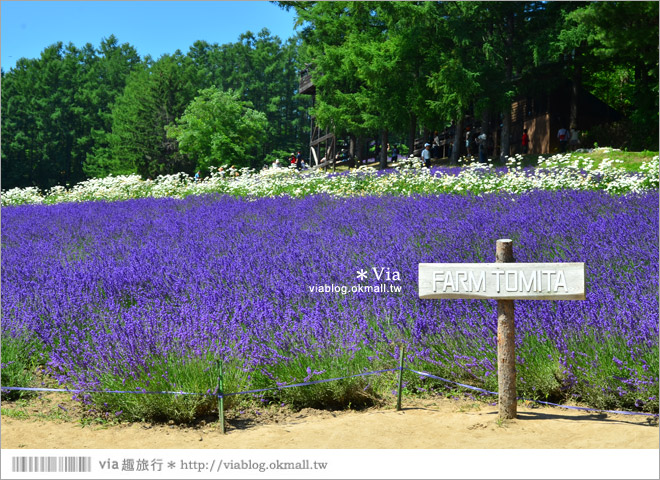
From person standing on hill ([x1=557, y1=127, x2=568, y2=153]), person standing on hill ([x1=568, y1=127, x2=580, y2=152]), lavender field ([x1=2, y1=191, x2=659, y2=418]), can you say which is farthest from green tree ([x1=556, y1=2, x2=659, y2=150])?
lavender field ([x1=2, y1=191, x2=659, y2=418])

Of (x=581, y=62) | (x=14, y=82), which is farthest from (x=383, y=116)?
(x=14, y=82)

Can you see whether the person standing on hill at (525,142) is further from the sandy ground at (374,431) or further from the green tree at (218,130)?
the sandy ground at (374,431)

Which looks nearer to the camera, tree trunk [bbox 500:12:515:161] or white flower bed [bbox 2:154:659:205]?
white flower bed [bbox 2:154:659:205]

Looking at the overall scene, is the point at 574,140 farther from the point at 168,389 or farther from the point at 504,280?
the point at 168,389

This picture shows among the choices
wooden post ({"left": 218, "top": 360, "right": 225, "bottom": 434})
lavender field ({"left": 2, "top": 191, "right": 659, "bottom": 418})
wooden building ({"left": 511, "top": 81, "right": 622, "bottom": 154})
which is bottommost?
wooden post ({"left": 218, "top": 360, "right": 225, "bottom": 434})

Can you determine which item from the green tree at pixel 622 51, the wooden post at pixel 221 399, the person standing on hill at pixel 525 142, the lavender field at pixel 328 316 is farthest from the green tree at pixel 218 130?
the wooden post at pixel 221 399

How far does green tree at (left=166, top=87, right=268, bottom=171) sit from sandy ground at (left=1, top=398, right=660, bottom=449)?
25.1 m

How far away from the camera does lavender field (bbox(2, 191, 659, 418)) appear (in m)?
3.93

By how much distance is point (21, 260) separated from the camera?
6984 millimetres

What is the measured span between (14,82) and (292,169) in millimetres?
26407

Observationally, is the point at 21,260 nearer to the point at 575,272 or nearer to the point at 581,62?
the point at 575,272

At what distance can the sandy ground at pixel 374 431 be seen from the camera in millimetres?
3268

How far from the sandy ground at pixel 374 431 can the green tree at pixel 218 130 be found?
25130 mm

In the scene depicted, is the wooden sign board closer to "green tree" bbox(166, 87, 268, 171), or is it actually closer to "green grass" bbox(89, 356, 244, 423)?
"green grass" bbox(89, 356, 244, 423)
